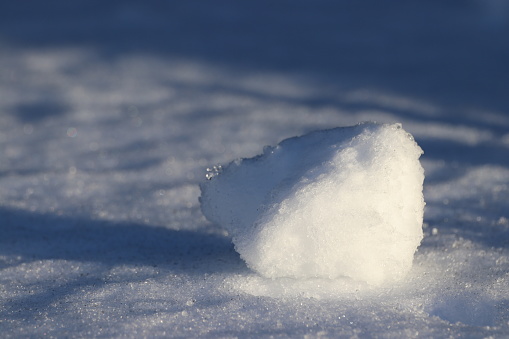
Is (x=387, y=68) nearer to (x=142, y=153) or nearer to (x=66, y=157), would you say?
(x=142, y=153)

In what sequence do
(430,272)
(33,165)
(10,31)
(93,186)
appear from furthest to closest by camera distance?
(10,31) < (33,165) < (93,186) < (430,272)

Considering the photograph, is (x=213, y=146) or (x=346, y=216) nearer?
(x=346, y=216)

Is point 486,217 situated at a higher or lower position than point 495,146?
lower

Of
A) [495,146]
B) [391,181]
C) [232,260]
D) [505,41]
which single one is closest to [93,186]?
[232,260]
